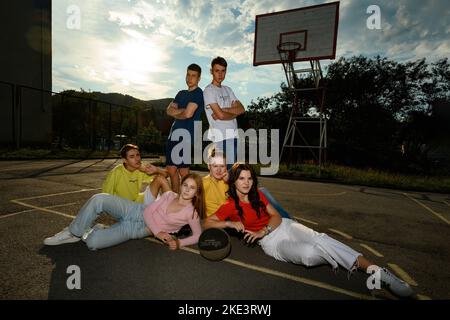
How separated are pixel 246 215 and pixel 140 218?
1340mm

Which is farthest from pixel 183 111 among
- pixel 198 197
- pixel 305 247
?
pixel 305 247

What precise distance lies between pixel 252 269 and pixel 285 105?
3195 cm

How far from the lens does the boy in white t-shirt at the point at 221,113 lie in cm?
385

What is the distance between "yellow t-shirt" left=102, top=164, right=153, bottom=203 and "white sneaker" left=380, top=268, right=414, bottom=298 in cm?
314

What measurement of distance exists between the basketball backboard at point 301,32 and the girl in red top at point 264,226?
13287mm

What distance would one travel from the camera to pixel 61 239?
138 inches

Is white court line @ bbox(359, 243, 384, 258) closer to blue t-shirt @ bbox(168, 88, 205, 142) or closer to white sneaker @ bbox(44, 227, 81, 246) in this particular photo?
blue t-shirt @ bbox(168, 88, 205, 142)

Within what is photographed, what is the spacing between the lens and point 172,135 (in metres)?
4.28

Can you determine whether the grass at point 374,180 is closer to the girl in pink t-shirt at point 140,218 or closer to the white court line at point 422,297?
the white court line at point 422,297

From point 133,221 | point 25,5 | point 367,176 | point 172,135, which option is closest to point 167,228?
point 133,221

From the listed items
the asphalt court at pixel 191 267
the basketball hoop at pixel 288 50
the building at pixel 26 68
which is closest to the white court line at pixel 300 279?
the asphalt court at pixel 191 267

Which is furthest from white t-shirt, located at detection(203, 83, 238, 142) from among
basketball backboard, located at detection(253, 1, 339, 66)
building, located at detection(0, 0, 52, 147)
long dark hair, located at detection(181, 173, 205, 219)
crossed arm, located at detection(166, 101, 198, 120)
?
building, located at detection(0, 0, 52, 147)

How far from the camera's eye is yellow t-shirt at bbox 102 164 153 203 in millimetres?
4027
